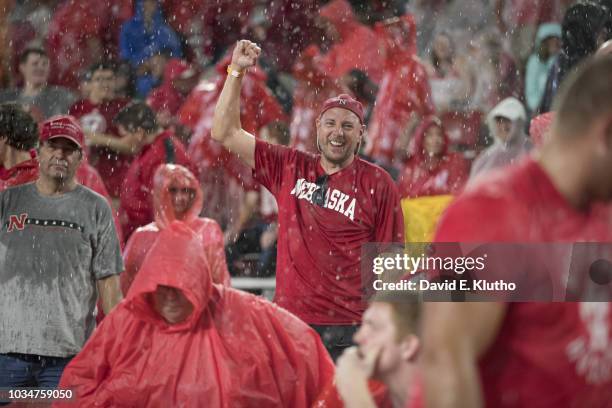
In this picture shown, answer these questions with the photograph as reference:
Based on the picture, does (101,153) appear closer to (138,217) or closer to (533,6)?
(138,217)

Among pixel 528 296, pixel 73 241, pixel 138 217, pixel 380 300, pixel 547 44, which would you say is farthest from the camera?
pixel 547 44

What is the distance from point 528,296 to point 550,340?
9 cm

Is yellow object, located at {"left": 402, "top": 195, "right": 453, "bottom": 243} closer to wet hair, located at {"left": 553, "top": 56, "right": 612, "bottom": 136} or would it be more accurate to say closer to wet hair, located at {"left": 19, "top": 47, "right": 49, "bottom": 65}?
wet hair, located at {"left": 19, "top": 47, "right": 49, "bottom": 65}

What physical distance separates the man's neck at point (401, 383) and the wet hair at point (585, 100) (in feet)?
2.83

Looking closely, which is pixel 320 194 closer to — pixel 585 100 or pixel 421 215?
pixel 421 215

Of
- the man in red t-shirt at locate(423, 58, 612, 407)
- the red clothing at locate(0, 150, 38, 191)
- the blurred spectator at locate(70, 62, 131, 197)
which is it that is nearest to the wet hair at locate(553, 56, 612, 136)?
the man in red t-shirt at locate(423, 58, 612, 407)

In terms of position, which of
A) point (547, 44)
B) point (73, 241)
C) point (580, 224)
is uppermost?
point (547, 44)

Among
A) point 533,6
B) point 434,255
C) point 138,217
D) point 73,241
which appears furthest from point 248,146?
point 533,6

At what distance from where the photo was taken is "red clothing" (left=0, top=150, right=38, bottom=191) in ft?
16.5

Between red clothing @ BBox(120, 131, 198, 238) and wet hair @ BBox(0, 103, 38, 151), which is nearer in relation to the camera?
wet hair @ BBox(0, 103, 38, 151)

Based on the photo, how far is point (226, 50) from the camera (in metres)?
8.02

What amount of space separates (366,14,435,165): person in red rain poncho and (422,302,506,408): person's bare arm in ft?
17.4
